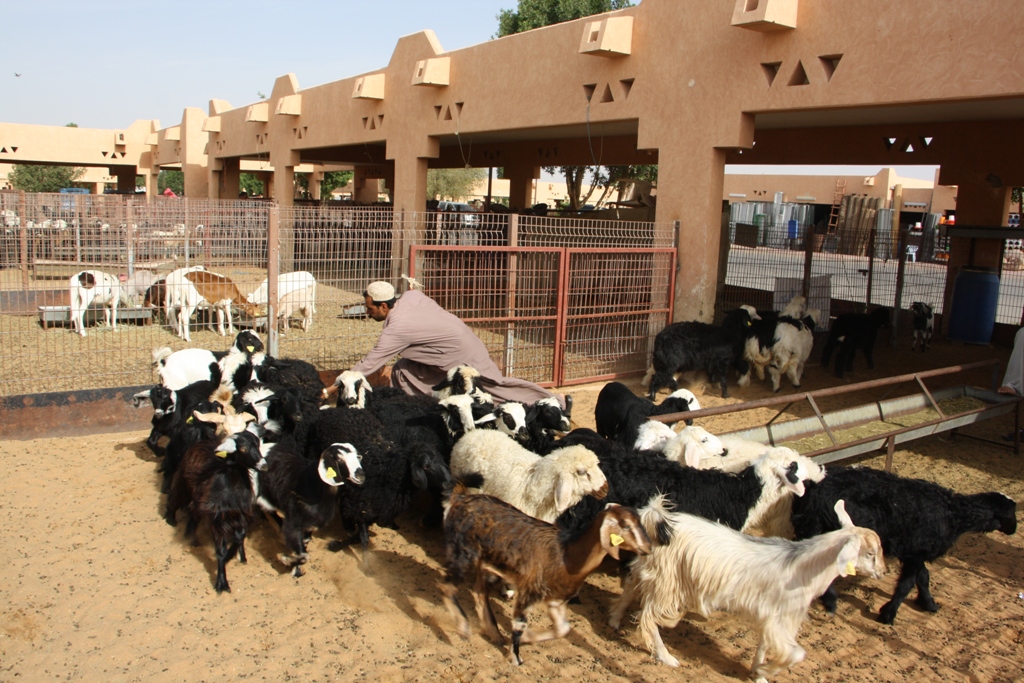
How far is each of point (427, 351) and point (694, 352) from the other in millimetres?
4249

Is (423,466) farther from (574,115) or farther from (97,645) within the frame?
(574,115)

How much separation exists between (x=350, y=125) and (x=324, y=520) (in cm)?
1470

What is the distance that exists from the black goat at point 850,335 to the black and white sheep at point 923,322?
1.59 metres

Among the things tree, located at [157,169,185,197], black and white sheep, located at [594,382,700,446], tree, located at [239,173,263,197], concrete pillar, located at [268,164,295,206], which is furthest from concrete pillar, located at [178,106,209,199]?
tree, located at [157,169,185,197]

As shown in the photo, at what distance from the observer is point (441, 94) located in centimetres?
1491

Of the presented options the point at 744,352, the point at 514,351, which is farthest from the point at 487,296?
the point at 744,352

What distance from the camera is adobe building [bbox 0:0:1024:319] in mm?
8273

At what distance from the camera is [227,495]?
469cm

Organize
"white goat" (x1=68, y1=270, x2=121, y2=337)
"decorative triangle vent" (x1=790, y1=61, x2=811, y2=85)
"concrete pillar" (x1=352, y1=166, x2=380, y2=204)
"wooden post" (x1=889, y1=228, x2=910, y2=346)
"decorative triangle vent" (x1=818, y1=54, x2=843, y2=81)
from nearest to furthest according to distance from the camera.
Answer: "decorative triangle vent" (x1=818, y1=54, x2=843, y2=81) < "decorative triangle vent" (x1=790, y1=61, x2=811, y2=85) < "white goat" (x1=68, y1=270, x2=121, y2=337) < "wooden post" (x1=889, y1=228, x2=910, y2=346) < "concrete pillar" (x1=352, y1=166, x2=380, y2=204)

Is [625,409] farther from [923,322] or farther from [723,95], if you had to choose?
[923,322]

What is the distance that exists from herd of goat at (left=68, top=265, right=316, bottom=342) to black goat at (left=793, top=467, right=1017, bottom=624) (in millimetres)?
7831

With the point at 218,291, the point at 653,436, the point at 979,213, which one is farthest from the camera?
the point at 979,213

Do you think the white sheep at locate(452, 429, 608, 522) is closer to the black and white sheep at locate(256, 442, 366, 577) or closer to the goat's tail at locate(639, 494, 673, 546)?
the goat's tail at locate(639, 494, 673, 546)

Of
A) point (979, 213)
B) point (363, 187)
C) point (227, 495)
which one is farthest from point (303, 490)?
point (363, 187)
